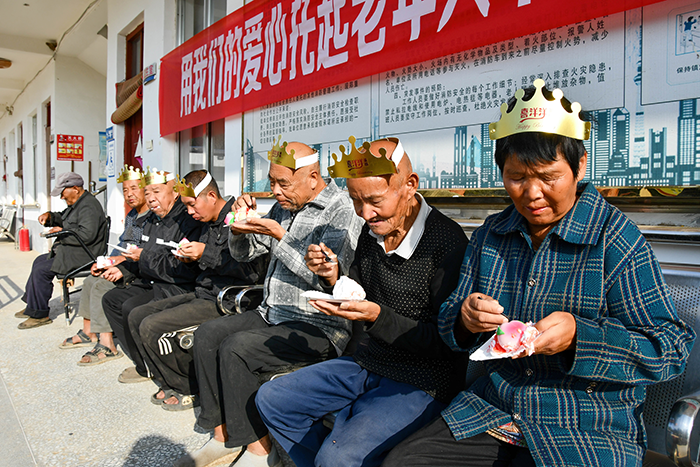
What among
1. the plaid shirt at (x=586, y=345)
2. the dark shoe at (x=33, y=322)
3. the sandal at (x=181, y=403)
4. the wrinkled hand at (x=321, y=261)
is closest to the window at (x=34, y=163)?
Answer: the dark shoe at (x=33, y=322)

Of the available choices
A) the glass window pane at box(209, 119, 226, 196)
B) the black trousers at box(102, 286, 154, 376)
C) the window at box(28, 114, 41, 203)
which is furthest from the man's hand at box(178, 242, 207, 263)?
the window at box(28, 114, 41, 203)

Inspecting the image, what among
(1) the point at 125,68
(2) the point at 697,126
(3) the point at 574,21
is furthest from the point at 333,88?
(1) the point at 125,68

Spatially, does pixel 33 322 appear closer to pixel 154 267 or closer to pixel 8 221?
pixel 154 267

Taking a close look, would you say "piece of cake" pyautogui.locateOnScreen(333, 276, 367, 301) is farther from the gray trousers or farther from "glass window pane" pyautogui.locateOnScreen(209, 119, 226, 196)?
"glass window pane" pyautogui.locateOnScreen(209, 119, 226, 196)

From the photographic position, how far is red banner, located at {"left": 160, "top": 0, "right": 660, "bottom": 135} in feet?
7.25

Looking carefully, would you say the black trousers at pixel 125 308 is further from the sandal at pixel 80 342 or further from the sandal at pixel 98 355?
the sandal at pixel 80 342

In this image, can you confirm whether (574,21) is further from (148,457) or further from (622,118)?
(148,457)

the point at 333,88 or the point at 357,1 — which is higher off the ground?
the point at 357,1

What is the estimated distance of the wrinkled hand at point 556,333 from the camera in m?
1.20

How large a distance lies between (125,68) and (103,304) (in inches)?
214

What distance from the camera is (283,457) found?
7.86 ft

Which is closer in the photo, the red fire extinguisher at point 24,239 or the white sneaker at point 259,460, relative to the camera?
the white sneaker at point 259,460

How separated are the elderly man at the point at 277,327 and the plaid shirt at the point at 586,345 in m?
0.97

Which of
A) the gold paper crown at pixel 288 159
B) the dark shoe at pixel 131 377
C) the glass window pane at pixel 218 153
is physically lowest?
the dark shoe at pixel 131 377
